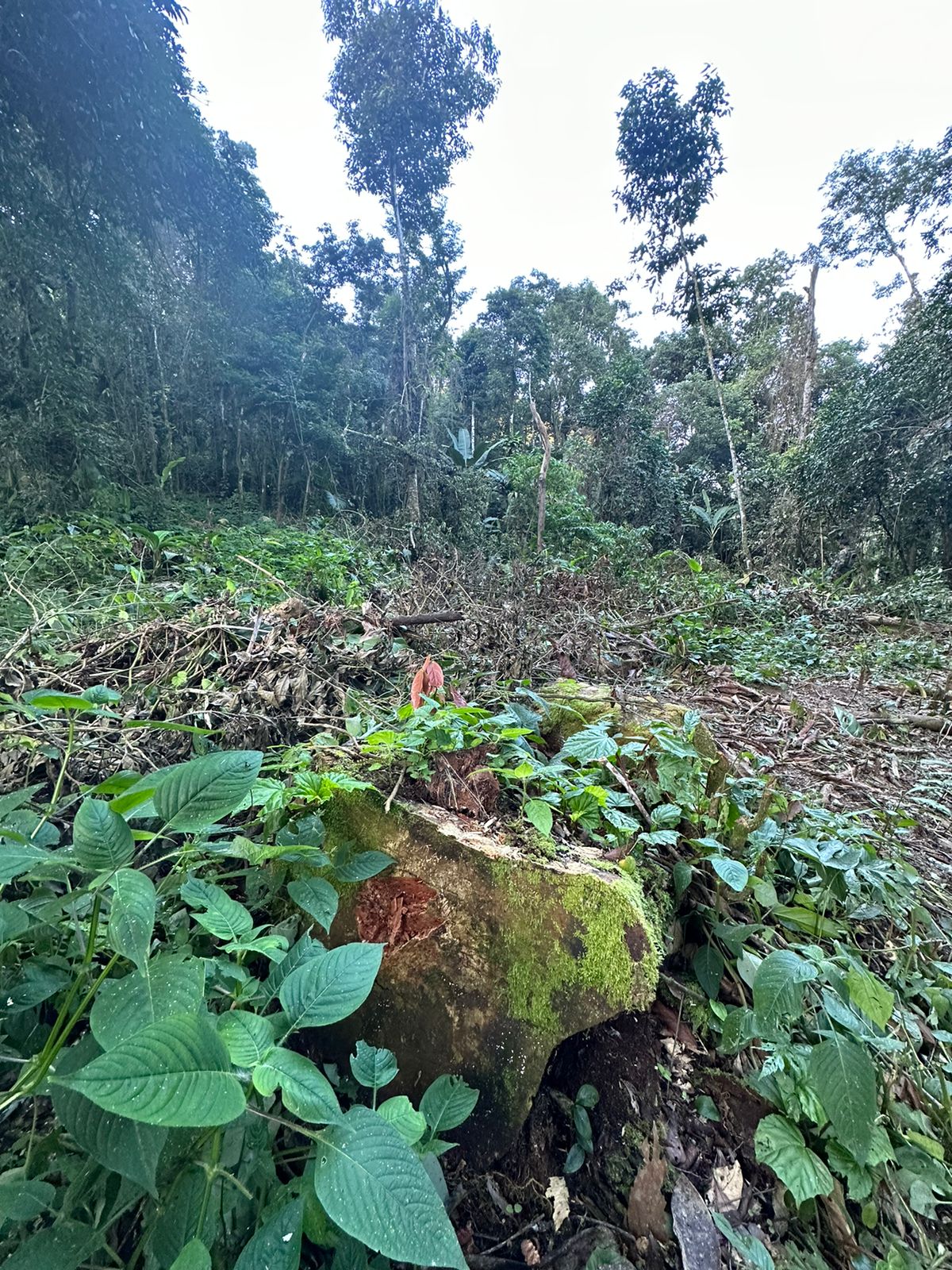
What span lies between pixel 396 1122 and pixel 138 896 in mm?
492

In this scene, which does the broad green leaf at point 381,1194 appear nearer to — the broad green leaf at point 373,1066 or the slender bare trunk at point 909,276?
the broad green leaf at point 373,1066

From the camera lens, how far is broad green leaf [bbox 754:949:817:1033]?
98 centimetres

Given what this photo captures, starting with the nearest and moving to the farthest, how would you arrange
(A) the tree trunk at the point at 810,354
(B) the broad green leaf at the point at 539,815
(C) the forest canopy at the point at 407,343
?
(B) the broad green leaf at the point at 539,815 → (C) the forest canopy at the point at 407,343 → (A) the tree trunk at the point at 810,354

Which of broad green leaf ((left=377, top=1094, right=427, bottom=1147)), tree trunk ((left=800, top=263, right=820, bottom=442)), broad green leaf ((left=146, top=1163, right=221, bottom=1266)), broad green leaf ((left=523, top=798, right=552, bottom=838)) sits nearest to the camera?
broad green leaf ((left=146, top=1163, right=221, bottom=1266))

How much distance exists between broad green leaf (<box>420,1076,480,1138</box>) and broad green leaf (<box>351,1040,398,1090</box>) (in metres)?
0.11

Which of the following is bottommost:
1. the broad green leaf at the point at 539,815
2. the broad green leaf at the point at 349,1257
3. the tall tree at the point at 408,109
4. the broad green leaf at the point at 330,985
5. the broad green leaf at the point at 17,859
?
the broad green leaf at the point at 349,1257

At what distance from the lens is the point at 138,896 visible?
701 millimetres

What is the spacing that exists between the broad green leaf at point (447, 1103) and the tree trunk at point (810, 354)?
2022 centimetres

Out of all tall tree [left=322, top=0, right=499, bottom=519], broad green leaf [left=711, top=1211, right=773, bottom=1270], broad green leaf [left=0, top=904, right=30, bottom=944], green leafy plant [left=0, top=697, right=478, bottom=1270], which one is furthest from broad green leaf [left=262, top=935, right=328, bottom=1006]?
tall tree [left=322, top=0, right=499, bottom=519]

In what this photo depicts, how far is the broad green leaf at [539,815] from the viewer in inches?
49.1

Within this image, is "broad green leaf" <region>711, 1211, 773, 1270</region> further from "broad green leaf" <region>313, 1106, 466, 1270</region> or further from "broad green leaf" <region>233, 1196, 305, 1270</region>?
"broad green leaf" <region>233, 1196, 305, 1270</region>

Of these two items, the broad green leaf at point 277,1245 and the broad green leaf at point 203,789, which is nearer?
the broad green leaf at point 277,1245

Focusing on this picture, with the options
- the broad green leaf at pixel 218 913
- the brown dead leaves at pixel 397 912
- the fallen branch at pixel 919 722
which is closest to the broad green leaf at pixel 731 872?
the brown dead leaves at pixel 397 912

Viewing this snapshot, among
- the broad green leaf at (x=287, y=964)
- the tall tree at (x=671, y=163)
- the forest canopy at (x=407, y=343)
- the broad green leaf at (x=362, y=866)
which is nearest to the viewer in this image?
the broad green leaf at (x=287, y=964)
